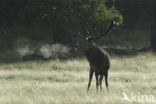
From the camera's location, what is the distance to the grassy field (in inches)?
467

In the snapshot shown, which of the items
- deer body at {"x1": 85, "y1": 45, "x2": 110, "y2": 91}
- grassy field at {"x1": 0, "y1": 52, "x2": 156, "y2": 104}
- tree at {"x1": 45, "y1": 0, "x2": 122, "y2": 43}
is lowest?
grassy field at {"x1": 0, "y1": 52, "x2": 156, "y2": 104}

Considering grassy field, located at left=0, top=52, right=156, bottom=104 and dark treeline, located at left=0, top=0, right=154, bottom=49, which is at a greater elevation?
dark treeline, located at left=0, top=0, right=154, bottom=49

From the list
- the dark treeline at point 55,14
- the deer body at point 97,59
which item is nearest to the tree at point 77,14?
the dark treeline at point 55,14

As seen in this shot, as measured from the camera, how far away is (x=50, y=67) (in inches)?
838

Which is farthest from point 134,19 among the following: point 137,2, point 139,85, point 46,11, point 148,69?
point 139,85

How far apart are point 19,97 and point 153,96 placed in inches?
152

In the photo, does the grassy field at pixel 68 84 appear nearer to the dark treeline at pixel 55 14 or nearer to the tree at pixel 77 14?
the tree at pixel 77 14

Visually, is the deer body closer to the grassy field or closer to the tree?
the grassy field

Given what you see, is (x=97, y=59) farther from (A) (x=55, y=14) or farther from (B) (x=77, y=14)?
(B) (x=77, y=14)

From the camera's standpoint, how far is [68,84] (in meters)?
15.3

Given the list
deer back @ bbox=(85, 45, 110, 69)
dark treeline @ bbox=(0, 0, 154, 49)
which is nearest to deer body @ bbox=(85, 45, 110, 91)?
deer back @ bbox=(85, 45, 110, 69)

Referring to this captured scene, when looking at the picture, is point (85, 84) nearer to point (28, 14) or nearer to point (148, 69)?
point (148, 69)

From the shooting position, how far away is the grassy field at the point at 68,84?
11.9 meters

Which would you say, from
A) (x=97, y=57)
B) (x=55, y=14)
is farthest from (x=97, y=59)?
(x=55, y=14)
